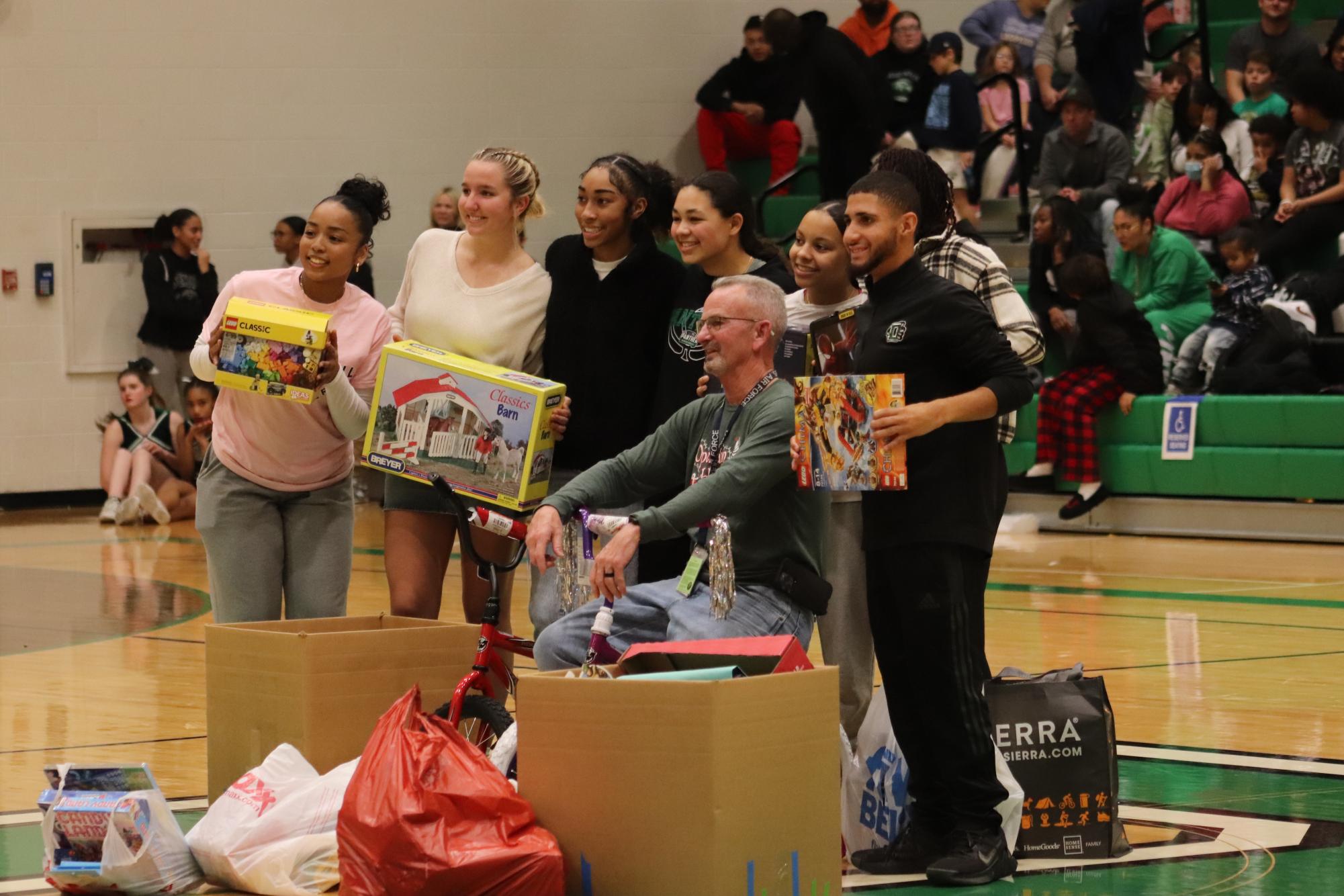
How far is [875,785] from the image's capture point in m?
4.25

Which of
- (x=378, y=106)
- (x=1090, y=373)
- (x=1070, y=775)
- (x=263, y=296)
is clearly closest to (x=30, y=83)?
(x=378, y=106)

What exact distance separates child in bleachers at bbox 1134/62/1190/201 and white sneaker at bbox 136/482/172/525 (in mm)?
7457

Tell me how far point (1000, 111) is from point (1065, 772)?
11.5 m

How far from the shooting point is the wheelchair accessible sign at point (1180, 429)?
10805mm

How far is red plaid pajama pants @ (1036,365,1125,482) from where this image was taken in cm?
1110

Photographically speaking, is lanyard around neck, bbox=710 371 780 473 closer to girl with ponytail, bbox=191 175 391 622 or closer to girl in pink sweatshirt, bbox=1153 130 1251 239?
girl with ponytail, bbox=191 175 391 622

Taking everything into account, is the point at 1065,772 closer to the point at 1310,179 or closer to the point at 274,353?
the point at 274,353

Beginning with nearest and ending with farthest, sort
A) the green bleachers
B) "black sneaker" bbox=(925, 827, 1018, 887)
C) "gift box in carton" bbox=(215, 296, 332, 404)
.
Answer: "black sneaker" bbox=(925, 827, 1018, 887) < "gift box in carton" bbox=(215, 296, 332, 404) < the green bleachers

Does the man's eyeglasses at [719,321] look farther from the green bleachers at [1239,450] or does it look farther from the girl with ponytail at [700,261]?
the green bleachers at [1239,450]

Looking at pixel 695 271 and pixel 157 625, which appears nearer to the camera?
pixel 695 271

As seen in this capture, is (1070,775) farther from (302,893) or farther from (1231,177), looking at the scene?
(1231,177)

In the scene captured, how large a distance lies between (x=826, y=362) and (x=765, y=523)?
42cm

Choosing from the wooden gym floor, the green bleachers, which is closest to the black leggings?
the wooden gym floor

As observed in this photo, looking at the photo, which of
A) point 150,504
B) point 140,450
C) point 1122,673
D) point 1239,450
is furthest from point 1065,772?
point 140,450
